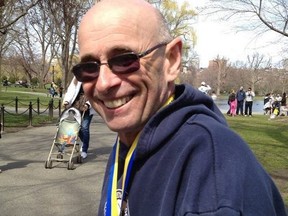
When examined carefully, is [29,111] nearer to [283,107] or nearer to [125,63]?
[125,63]

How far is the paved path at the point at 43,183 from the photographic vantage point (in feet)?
18.4

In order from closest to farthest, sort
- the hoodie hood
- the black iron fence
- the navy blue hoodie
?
the navy blue hoodie < the hoodie hood < the black iron fence

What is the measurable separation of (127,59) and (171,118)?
286 millimetres

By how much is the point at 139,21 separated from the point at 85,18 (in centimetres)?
22

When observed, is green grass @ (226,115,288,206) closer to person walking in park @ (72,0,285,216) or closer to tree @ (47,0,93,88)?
person walking in park @ (72,0,285,216)

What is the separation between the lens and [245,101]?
27.2 m

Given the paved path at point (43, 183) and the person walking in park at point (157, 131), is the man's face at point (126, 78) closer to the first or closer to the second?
the person walking in park at point (157, 131)

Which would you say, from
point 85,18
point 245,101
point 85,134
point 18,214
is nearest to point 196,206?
point 85,18

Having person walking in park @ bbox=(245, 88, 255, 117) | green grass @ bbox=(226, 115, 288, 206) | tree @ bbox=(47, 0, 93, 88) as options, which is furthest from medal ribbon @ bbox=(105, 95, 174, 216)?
person walking in park @ bbox=(245, 88, 255, 117)

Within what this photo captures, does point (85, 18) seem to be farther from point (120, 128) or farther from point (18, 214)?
point (18, 214)

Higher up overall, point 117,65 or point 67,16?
point 67,16

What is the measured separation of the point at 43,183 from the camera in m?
6.95

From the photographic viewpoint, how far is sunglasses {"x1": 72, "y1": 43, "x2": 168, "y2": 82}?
1.43 meters

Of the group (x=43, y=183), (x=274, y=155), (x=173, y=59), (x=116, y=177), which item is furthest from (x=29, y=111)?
(x=173, y=59)
